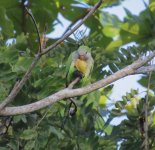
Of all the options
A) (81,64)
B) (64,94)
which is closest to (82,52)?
(81,64)

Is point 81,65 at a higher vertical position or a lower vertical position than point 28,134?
higher

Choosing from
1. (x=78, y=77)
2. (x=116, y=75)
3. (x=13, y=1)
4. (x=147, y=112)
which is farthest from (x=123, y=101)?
(x=13, y=1)

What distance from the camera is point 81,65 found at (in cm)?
147

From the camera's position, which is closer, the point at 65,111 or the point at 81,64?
the point at 81,64

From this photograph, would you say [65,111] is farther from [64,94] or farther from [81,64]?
[64,94]

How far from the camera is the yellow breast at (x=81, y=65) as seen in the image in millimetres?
1469

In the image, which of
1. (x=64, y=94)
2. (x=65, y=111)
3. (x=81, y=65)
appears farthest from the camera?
(x=65, y=111)

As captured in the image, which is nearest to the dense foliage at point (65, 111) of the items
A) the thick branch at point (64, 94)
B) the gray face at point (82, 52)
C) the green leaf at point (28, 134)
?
the green leaf at point (28, 134)

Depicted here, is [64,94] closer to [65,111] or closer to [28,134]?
[28,134]

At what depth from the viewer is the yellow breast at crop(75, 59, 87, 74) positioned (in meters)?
1.47

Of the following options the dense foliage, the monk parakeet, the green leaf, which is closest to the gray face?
the monk parakeet

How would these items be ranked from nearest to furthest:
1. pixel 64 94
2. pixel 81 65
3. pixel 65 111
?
A: 1. pixel 64 94
2. pixel 81 65
3. pixel 65 111

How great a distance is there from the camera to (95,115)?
1738 millimetres

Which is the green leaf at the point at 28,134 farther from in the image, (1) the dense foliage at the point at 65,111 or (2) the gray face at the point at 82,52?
(2) the gray face at the point at 82,52
